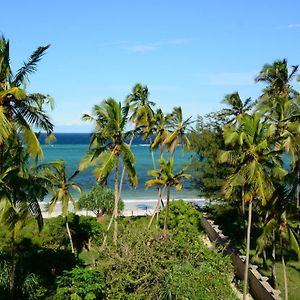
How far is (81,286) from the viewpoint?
15609mm

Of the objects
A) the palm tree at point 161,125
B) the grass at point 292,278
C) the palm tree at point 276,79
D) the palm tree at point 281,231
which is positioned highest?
the palm tree at point 276,79

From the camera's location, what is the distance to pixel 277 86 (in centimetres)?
2848

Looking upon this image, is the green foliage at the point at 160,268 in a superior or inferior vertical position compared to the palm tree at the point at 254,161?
inferior

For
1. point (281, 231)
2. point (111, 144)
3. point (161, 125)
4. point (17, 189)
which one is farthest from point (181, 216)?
point (17, 189)

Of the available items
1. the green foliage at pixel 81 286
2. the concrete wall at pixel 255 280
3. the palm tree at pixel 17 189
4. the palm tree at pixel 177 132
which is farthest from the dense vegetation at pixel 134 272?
the palm tree at pixel 177 132

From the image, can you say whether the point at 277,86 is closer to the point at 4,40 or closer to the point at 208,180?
the point at 208,180

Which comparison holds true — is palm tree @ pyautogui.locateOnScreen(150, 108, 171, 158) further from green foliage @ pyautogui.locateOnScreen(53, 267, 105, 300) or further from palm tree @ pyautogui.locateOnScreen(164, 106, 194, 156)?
green foliage @ pyautogui.locateOnScreen(53, 267, 105, 300)

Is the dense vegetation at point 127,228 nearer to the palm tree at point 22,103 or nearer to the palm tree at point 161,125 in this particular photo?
the palm tree at point 22,103

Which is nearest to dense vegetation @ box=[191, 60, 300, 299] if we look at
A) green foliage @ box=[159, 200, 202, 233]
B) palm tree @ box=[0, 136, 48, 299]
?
green foliage @ box=[159, 200, 202, 233]

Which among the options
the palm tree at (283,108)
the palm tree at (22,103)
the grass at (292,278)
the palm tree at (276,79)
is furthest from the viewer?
the palm tree at (276,79)

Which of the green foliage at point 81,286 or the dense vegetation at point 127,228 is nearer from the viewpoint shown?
the dense vegetation at point 127,228

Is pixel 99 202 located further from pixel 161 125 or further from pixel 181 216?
pixel 161 125

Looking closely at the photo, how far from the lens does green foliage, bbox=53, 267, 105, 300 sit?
15.4 metres

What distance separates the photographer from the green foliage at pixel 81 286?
15375 millimetres
